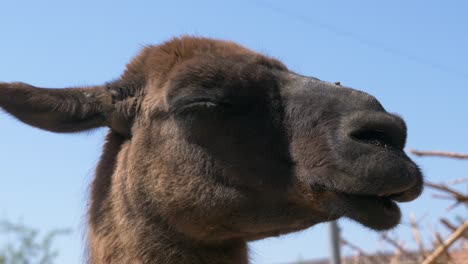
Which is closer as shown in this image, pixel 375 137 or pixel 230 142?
pixel 375 137

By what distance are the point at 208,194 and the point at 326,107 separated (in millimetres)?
965

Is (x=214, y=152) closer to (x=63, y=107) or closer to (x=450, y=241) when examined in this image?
(x=63, y=107)

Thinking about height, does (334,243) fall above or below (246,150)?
below

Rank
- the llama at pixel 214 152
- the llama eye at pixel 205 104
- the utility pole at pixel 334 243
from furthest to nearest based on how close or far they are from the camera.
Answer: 1. the utility pole at pixel 334 243
2. the llama eye at pixel 205 104
3. the llama at pixel 214 152

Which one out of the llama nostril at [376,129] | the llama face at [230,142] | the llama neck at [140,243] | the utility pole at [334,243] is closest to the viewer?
the llama nostril at [376,129]

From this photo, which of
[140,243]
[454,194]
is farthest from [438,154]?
[140,243]

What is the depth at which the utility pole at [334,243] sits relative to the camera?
10.7 meters

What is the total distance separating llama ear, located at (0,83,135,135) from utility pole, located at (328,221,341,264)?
19.1 feet

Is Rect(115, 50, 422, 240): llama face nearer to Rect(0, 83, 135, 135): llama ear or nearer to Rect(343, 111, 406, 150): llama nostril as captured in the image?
Rect(343, 111, 406, 150): llama nostril

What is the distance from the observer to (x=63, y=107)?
532 centimetres

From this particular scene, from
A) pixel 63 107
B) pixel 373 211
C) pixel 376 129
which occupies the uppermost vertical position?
pixel 63 107

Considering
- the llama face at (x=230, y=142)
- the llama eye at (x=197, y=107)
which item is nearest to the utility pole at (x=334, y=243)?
the llama face at (x=230, y=142)

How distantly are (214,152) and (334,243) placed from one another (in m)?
6.11

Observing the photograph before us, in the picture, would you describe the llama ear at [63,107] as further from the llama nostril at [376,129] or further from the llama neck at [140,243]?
the llama nostril at [376,129]
